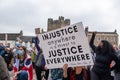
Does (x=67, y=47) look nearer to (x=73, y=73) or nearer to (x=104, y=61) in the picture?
(x=73, y=73)

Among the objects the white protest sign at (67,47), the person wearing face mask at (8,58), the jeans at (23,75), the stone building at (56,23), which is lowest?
the jeans at (23,75)

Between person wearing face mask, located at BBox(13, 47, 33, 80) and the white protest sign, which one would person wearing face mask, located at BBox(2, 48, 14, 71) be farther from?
the white protest sign

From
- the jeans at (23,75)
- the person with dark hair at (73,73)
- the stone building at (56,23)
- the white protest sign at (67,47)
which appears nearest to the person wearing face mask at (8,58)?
the jeans at (23,75)

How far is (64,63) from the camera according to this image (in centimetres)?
885

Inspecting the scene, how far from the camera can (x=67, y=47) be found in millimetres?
8906

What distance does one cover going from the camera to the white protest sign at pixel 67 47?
8.61m

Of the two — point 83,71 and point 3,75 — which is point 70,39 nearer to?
point 83,71

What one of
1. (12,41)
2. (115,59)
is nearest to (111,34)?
(12,41)

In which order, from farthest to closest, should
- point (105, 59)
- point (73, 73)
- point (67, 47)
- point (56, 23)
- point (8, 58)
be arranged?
point (56, 23)
point (8, 58)
point (105, 59)
point (67, 47)
point (73, 73)

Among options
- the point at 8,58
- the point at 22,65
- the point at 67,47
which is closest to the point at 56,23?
the point at 8,58

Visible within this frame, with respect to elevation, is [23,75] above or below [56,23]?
below

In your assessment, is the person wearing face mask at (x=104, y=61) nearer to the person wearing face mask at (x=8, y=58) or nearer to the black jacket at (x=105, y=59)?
the black jacket at (x=105, y=59)

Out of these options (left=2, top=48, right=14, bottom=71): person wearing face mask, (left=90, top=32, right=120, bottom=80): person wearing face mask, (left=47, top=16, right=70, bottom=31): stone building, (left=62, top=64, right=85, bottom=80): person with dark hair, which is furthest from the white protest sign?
(left=47, top=16, right=70, bottom=31): stone building

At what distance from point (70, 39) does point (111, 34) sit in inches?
5831
